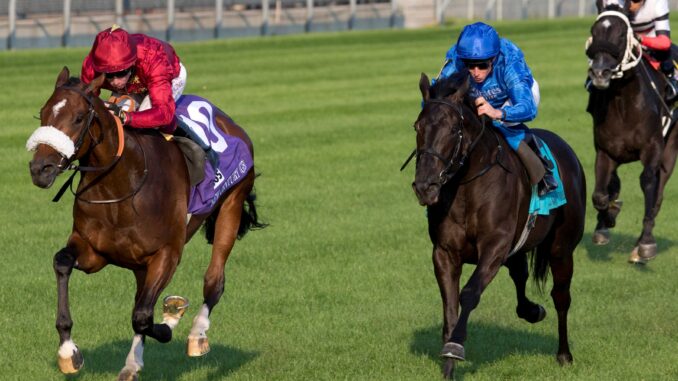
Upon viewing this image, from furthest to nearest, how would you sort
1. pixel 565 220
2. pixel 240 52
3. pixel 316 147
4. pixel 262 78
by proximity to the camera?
pixel 240 52
pixel 262 78
pixel 316 147
pixel 565 220

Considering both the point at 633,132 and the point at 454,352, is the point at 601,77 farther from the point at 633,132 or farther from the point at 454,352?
the point at 454,352

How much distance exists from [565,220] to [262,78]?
15.0 metres

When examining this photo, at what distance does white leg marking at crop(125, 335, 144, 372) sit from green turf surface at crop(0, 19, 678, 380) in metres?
0.60

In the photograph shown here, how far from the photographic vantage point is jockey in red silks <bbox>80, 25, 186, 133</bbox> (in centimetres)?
734

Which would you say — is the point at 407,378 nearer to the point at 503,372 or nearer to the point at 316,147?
the point at 503,372

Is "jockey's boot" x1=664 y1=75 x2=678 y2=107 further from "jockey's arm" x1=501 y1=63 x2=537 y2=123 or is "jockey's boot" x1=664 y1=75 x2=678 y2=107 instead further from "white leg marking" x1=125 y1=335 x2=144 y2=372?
"white leg marking" x1=125 y1=335 x2=144 y2=372

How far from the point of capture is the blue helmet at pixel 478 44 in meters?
7.56

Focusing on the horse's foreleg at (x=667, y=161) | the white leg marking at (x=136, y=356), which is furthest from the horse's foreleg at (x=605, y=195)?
the white leg marking at (x=136, y=356)

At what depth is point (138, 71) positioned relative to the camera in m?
7.69

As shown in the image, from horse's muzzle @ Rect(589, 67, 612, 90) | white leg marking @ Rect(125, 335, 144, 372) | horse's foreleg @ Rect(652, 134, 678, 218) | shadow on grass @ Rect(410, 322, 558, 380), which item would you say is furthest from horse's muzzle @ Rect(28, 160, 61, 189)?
horse's foreleg @ Rect(652, 134, 678, 218)

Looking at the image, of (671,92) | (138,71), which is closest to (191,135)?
(138,71)

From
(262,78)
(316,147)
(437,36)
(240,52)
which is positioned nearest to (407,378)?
(316,147)

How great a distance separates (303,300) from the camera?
10172mm

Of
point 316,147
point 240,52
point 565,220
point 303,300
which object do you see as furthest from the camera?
point 240,52
